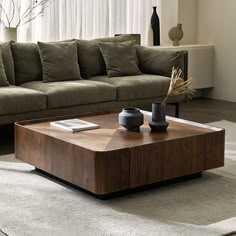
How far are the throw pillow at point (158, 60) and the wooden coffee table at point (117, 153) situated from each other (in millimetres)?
1790

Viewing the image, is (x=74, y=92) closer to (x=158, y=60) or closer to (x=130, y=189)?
(x=158, y=60)

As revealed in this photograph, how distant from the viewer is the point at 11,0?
625cm

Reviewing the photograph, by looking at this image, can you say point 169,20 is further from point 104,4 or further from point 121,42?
point 121,42

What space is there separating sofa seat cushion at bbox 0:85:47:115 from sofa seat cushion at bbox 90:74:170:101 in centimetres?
86

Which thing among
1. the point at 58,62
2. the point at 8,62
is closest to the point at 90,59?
the point at 58,62

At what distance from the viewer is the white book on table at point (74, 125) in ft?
13.6

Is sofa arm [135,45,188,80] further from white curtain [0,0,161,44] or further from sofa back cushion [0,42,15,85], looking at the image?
sofa back cushion [0,42,15,85]

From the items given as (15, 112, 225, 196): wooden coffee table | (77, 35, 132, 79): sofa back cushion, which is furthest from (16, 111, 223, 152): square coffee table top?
(77, 35, 132, 79): sofa back cushion

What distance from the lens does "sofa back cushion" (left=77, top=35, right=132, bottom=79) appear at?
237 inches

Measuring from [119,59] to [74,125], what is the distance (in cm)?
201

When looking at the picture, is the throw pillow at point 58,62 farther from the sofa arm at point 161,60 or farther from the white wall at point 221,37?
the white wall at point 221,37

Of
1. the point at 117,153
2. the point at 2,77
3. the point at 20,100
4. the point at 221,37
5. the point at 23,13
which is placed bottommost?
the point at 117,153

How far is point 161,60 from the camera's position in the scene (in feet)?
20.3

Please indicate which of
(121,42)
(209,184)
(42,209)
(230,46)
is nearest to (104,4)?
(121,42)
